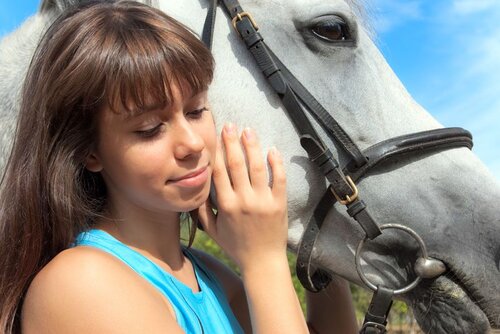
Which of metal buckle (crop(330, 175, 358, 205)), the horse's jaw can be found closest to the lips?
metal buckle (crop(330, 175, 358, 205))

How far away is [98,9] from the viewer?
1488 millimetres

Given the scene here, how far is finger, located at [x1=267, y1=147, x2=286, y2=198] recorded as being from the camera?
64.4 inches

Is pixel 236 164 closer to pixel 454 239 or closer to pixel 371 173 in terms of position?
pixel 371 173

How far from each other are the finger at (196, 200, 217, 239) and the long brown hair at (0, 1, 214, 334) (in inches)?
14.6

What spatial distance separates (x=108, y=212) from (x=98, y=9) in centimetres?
56

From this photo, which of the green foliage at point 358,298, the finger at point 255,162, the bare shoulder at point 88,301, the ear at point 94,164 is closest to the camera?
the bare shoulder at point 88,301

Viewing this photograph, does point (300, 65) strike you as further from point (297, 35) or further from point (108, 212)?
point (108, 212)

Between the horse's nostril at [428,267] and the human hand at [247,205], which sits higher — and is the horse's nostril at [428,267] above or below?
below

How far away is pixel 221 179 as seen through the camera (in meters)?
1.65

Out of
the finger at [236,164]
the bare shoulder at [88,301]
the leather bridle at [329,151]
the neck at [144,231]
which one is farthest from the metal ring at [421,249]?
the bare shoulder at [88,301]

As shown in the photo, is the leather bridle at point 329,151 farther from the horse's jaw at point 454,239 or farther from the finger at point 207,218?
the finger at point 207,218

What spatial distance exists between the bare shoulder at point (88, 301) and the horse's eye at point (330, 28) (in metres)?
1.10

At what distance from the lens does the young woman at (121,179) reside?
1.36 m

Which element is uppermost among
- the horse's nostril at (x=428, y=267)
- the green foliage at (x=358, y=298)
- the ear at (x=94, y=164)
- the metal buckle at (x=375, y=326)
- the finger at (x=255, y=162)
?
the ear at (x=94, y=164)
